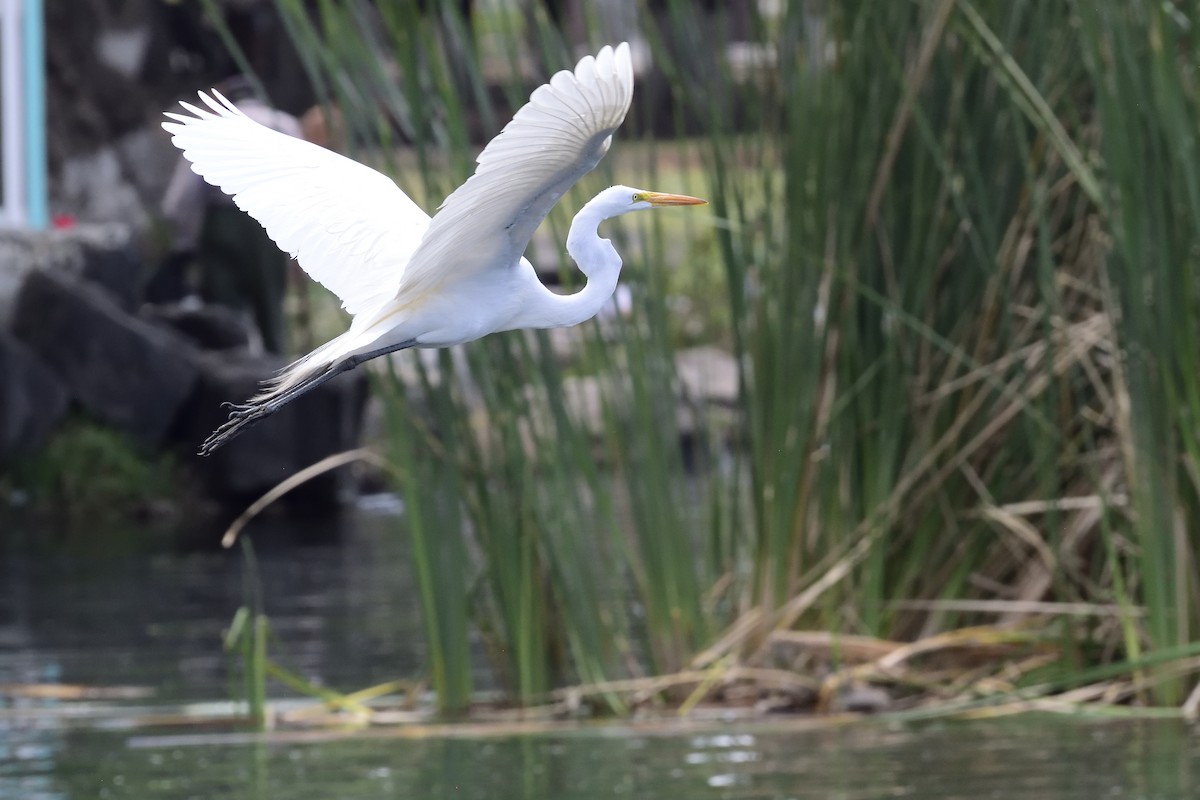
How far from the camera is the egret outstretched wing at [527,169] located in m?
2.57

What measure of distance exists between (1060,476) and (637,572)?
44.5 inches

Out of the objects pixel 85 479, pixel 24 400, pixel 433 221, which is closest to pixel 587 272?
pixel 433 221

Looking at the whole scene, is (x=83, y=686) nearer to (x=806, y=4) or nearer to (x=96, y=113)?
(x=806, y=4)

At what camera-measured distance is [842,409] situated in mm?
4953

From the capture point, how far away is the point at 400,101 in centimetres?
488

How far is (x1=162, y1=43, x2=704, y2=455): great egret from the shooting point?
264 cm

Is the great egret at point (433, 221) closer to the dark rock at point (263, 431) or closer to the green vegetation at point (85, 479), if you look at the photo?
the dark rock at point (263, 431)

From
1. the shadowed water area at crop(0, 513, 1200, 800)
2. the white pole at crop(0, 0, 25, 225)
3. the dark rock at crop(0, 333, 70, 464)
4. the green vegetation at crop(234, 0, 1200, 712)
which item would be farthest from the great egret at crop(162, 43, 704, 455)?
the white pole at crop(0, 0, 25, 225)

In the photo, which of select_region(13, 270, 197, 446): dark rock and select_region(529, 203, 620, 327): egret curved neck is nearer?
select_region(529, 203, 620, 327): egret curved neck

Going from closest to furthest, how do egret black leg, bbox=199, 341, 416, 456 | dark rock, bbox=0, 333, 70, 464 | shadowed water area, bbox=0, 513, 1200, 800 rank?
egret black leg, bbox=199, 341, 416, 456 → shadowed water area, bbox=0, 513, 1200, 800 → dark rock, bbox=0, 333, 70, 464

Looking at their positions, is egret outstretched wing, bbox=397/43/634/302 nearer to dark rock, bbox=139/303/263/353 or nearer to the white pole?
dark rock, bbox=139/303/263/353

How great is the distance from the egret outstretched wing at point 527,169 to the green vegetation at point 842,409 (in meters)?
1.72

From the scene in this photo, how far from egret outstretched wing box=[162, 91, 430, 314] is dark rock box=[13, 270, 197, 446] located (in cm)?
858

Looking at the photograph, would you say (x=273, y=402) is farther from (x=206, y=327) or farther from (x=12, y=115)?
(x=12, y=115)
